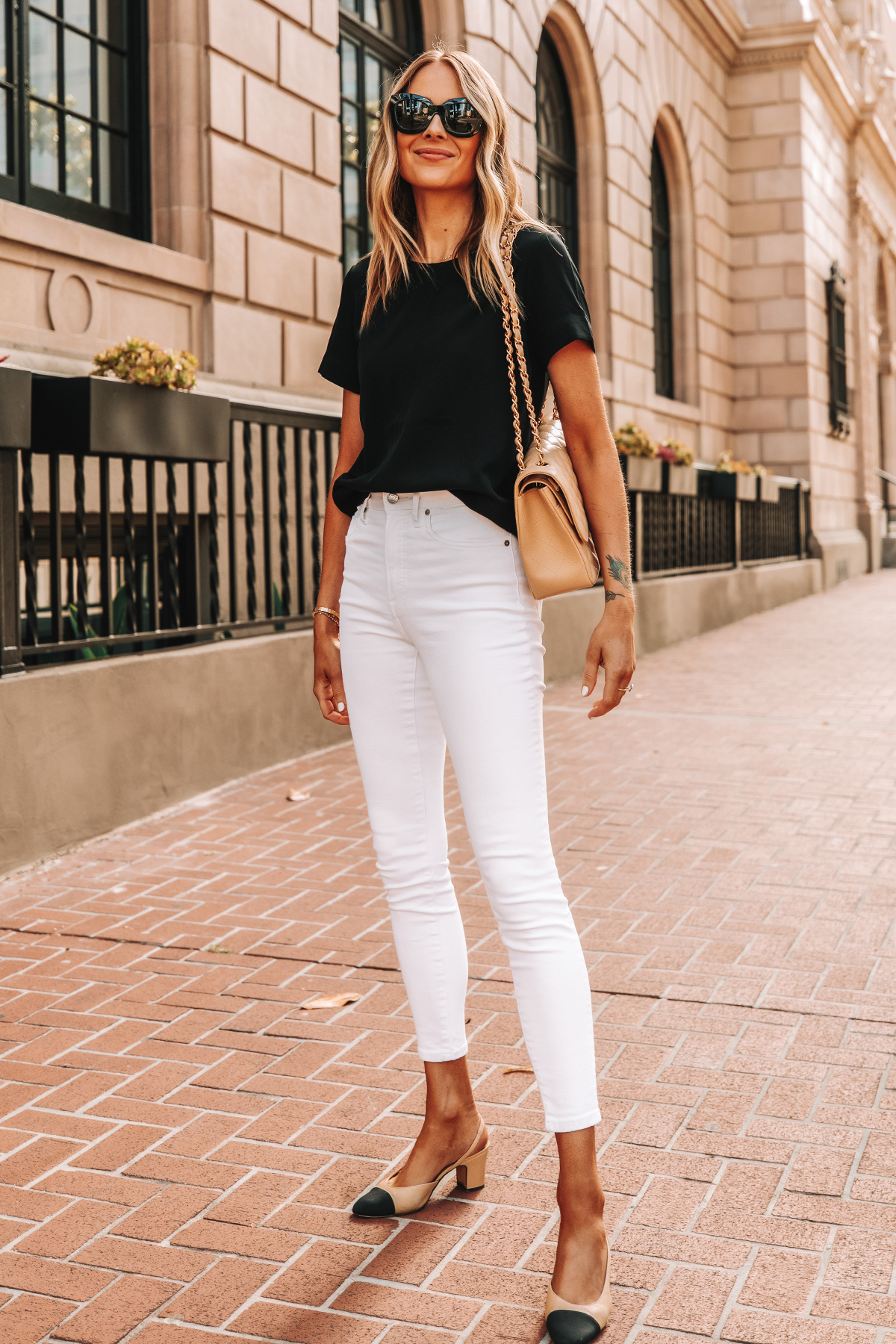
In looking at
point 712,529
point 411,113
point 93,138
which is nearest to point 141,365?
point 93,138

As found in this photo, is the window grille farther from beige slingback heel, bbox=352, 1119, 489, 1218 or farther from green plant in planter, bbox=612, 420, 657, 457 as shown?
beige slingback heel, bbox=352, 1119, 489, 1218

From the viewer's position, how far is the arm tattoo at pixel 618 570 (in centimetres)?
249

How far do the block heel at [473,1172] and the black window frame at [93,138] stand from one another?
6.09 metres

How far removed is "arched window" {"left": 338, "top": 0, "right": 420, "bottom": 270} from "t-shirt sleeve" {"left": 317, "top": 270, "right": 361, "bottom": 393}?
8.43 meters

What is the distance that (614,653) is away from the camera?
2.45 m

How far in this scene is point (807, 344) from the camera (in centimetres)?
2209

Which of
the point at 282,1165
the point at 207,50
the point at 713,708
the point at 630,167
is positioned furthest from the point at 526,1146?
the point at 630,167

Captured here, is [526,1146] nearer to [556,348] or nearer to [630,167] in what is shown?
[556,348]

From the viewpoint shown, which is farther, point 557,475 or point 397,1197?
point 397,1197

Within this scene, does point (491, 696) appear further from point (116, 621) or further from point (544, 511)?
point (116, 621)

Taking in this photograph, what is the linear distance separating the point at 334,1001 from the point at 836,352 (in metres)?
22.2

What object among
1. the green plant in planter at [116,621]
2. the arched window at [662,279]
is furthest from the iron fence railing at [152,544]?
the arched window at [662,279]

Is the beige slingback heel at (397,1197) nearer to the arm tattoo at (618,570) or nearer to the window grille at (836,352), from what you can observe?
the arm tattoo at (618,570)

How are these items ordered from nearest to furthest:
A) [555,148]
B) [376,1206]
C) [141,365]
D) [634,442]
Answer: [376,1206]
[141,365]
[634,442]
[555,148]
